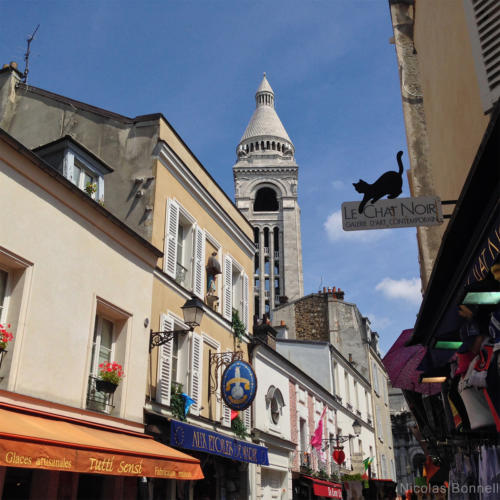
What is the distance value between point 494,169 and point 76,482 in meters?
7.19

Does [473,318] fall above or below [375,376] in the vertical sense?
below

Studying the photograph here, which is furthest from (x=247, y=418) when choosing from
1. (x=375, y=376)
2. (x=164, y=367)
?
(x=375, y=376)

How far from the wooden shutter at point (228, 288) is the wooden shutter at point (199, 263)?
1.39 metres

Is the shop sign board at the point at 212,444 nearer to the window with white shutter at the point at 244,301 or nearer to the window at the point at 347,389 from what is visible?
the window with white shutter at the point at 244,301

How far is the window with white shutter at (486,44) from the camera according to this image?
203 inches

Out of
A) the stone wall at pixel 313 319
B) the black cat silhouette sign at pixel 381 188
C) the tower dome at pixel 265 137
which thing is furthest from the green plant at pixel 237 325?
the tower dome at pixel 265 137

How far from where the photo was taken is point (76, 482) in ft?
27.3

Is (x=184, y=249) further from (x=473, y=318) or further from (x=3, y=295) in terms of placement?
(x=473, y=318)

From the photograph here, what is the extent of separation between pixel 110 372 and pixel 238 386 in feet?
12.6

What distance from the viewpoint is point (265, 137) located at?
79312 mm

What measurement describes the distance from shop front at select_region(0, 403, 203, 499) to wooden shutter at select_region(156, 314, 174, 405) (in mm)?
1357

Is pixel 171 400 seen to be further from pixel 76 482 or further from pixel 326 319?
pixel 326 319

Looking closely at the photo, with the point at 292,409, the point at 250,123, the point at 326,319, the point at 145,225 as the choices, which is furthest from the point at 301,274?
the point at 145,225

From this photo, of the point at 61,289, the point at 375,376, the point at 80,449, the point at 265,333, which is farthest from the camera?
the point at 375,376
